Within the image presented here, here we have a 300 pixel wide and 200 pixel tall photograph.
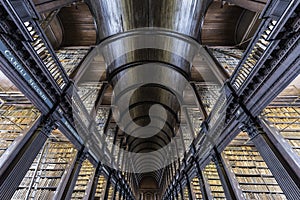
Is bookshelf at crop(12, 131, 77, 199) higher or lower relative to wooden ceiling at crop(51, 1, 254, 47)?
lower

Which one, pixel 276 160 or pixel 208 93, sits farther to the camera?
pixel 208 93

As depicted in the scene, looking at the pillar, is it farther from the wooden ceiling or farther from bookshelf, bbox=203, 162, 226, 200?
bookshelf, bbox=203, 162, 226, 200

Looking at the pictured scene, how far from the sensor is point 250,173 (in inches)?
240

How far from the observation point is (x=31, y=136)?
393 cm

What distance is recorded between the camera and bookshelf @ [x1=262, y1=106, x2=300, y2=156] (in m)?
4.51

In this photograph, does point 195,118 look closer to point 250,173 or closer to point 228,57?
point 250,173

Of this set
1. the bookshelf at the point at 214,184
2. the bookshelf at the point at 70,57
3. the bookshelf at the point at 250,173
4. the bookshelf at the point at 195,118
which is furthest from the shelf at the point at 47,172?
the bookshelf at the point at 250,173

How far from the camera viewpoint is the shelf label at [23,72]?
3001mm

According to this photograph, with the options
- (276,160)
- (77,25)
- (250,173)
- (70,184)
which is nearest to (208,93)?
(250,173)

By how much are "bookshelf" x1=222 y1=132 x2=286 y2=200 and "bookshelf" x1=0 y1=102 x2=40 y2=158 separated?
6.61 m

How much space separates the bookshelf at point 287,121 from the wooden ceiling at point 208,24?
328cm

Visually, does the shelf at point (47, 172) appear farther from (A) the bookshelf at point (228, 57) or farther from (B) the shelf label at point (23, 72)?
(A) the bookshelf at point (228, 57)

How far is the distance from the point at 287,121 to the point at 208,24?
4.40 meters

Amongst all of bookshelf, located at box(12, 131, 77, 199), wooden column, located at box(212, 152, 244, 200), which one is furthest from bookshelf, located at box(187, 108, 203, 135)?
bookshelf, located at box(12, 131, 77, 199)
